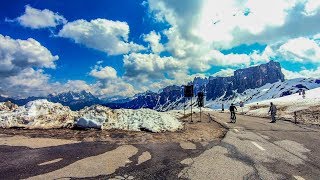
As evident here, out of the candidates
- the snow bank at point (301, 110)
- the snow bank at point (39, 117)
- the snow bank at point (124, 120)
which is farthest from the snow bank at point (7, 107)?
the snow bank at point (301, 110)

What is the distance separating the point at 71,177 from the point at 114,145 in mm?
5194

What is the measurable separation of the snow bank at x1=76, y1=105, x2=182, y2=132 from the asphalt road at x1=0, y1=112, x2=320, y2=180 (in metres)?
4.50

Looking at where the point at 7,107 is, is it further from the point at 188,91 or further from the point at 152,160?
the point at 152,160

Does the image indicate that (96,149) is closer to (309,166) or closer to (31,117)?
(309,166)

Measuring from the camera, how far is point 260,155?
40.3 feet

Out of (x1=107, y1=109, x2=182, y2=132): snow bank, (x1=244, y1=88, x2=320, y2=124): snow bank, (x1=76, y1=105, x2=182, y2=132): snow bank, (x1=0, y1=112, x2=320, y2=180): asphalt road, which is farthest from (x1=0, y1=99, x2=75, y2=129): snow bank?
(x1=244, y1=88, x2=320, y2=124): snow bank

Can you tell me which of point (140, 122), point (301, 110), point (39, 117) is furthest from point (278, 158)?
point (301, 110)

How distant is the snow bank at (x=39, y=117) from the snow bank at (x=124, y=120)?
3.73 feet

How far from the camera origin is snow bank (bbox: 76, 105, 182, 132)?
19000 millimetres

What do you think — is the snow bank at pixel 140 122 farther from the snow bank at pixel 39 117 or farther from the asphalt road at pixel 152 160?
the asphalt road at pixel 152 160

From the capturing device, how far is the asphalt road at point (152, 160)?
880cm

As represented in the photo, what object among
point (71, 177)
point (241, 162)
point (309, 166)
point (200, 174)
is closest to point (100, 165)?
point (71, 177)

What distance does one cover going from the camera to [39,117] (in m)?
19.8

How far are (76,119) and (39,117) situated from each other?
2.27m
